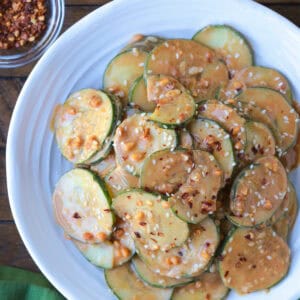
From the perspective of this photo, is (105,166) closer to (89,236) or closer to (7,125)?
(89,236)

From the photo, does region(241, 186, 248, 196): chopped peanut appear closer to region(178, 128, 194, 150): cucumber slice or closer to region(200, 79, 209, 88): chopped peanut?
region(178, 128, 194, 150): cucumber slice

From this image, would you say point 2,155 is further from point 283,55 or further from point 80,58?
point 283,55

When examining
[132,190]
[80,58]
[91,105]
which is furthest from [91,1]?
[132,190]

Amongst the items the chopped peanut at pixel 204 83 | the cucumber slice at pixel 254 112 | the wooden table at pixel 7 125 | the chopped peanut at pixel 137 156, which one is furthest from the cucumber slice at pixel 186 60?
the wooden table at pixel 7 125

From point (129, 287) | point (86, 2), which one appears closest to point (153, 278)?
point (129, 287)

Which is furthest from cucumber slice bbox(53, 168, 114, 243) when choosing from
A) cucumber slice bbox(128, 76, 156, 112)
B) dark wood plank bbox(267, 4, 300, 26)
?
dark wood plank bbox(267, 4, 300, 26)
